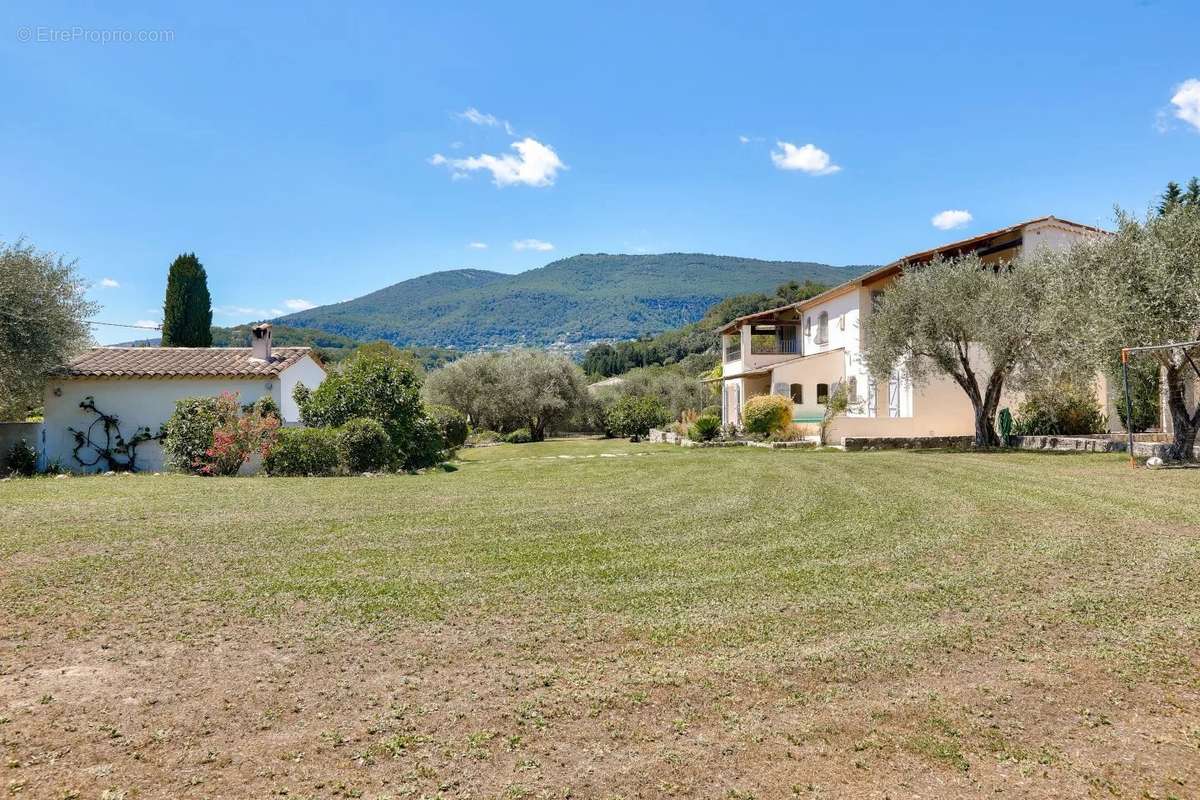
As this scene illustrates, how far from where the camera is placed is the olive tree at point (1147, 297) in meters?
14.3

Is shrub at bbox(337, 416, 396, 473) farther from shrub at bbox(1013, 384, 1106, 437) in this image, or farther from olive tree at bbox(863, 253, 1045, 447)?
shrub at bbox(1013, 384, 1106, 437)

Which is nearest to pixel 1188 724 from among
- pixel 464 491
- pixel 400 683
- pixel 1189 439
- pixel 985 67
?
pixel 400 683

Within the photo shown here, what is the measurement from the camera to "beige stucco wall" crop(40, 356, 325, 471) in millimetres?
19953

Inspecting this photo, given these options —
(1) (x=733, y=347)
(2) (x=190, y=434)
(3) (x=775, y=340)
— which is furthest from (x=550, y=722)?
(1) (x=733, y=347)

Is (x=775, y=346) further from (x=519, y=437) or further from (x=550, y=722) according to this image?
(x=550, y=722)

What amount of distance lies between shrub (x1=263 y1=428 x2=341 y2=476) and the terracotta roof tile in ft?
16.1

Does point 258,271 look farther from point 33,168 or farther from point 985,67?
point 985,67

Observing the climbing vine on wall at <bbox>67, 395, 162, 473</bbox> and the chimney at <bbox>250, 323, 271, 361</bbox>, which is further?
the chimney at <bbox>250, 323, 271, 361</bbox>

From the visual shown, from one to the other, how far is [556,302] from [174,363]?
150850 millimetres

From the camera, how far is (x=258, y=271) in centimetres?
3512

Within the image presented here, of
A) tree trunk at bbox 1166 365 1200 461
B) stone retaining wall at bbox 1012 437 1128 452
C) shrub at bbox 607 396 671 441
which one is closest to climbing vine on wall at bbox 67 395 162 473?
shrub at bbox 607 396 671 441

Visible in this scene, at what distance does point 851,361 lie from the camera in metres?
29.9

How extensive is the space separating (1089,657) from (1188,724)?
0.80 metres

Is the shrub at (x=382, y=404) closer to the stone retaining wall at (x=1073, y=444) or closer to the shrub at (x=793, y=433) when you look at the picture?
the shrub at (x=793, y=433)
